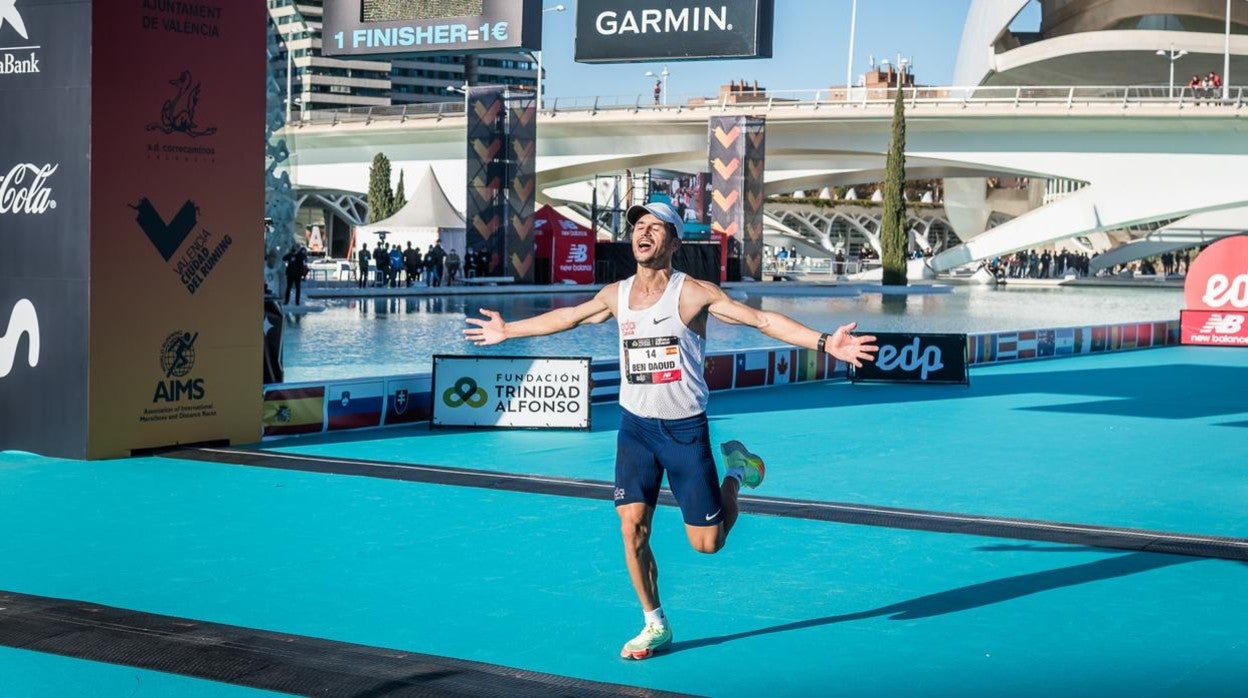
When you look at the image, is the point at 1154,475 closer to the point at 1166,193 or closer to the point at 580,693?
the point at 580,693

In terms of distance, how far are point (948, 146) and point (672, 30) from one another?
3494 cm

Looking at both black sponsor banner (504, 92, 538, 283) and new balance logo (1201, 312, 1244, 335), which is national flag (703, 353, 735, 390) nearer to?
new balance logo (1201, 312, 1244, 335)

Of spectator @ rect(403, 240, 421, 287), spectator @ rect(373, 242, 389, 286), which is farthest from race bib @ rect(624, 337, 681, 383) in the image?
spectator @ rect(373, 242, 389, 286)

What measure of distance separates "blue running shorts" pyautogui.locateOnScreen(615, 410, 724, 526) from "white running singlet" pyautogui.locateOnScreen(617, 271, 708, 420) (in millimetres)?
54

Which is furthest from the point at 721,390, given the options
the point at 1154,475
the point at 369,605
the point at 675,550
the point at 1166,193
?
the point at 1166,193

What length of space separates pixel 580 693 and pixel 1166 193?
5904 cm

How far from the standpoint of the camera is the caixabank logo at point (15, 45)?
468 inches

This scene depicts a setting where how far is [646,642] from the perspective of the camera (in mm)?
6207

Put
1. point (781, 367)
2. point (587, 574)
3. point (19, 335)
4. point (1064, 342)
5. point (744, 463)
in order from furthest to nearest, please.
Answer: point (1064, 342), point (781, 367), point (19, 335), point (587, 574), point (744, 463)

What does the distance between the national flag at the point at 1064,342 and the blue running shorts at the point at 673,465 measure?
21.4 m

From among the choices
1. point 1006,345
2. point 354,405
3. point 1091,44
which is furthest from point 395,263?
point 1091,44

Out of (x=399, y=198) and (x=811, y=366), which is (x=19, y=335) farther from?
(x=399, y=198)

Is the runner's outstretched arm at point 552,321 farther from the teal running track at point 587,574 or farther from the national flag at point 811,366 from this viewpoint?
the national flag at point 811,366

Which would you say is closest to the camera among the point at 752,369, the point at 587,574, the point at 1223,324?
the point at 587,574
